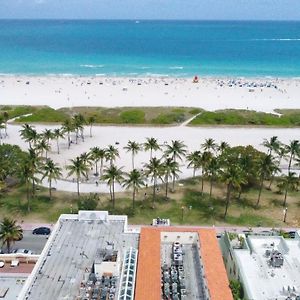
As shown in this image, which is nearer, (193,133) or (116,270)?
(116,270)

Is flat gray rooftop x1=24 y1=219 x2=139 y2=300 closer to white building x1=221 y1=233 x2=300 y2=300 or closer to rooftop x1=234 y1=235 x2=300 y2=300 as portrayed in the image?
white building x1=221 y1=233 x2=300 y2=300

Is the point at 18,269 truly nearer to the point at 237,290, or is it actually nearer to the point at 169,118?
the point at 237,290

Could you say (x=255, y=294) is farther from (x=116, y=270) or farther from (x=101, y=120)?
(x=101, y=120)

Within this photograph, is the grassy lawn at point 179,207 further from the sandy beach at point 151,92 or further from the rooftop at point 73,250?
the sandy beach at point 151,92

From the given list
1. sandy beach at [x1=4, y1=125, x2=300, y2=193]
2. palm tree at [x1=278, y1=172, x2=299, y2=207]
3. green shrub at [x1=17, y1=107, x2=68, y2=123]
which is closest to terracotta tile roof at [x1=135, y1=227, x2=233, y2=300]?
palm tree at [x1=278, y1=172, x2=299, y2=207]

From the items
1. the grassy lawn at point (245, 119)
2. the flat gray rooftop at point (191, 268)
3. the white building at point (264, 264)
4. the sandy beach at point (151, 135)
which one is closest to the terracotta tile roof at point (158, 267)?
the flat gray rooftop at point (191, 268)

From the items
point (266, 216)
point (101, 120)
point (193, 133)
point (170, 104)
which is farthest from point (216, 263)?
point (170, 104)

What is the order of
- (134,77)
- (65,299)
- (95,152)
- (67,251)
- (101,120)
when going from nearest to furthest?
(65,299), (67,251), (95,152), (101,120), (134,77)
